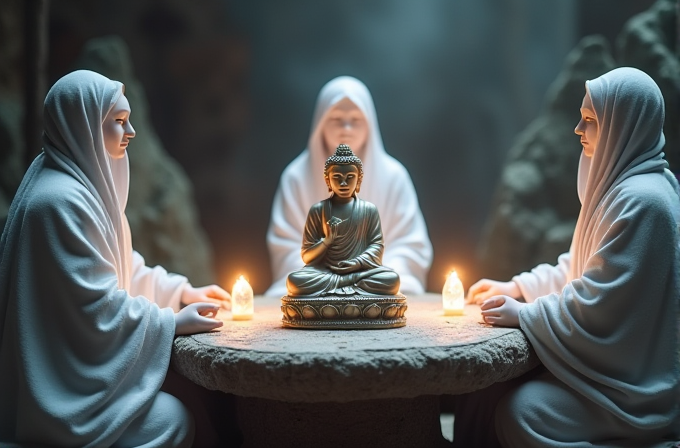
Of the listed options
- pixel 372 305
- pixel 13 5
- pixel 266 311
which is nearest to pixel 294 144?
pixel 13 5

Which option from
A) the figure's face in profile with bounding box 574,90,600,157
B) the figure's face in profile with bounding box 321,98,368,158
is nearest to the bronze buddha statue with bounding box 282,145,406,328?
the figure's face in profile with bounding box 574,90,600,157

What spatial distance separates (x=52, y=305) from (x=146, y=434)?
2.46ft

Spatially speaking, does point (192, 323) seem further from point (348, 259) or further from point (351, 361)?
point (351, 361)

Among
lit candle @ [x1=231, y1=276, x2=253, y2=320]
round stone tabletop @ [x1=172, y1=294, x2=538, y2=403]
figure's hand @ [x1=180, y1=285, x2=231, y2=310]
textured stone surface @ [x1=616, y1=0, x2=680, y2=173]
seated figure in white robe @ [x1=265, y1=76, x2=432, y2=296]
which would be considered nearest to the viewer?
round stone tabletop @ [x1=172, y1=294, x2=538, y2=403]

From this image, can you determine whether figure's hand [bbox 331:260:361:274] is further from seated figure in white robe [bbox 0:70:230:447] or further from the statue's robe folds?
seated figure in white robe [bbox 0:70:230:447]

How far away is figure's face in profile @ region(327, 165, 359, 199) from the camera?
156 inches

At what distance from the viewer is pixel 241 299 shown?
429 cm

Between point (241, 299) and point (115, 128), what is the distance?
1.16 metres

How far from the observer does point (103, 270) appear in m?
3.62

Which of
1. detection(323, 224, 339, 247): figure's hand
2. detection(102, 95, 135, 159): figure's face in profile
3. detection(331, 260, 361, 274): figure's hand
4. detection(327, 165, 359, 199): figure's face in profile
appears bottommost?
detection(331, 260, 361, 274): figure's hand

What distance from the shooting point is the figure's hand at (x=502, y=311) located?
153 inches

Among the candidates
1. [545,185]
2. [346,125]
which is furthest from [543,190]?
[346,125]

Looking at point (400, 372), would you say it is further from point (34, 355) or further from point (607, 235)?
point (34, 355)

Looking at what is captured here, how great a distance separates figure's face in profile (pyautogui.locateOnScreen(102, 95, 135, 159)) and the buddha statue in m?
1.09
